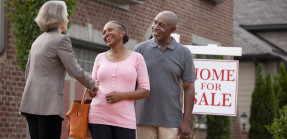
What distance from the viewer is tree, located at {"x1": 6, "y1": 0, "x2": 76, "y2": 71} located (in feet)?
28.9

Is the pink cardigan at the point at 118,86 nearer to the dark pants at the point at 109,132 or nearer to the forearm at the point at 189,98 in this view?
the dark pants at the point at 109,132

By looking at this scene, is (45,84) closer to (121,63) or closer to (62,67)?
(62,67)

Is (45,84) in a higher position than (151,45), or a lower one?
lower

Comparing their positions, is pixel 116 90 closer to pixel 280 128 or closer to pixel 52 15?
pixel 52 15

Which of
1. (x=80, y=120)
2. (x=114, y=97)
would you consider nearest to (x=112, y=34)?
(x=114, y=97)

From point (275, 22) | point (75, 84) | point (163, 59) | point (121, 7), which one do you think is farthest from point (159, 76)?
point (275, 22)

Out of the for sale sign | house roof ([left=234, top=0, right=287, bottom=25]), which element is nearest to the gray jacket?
the for sale sign

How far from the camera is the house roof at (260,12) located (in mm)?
24484

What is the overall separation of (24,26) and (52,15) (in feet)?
12.7

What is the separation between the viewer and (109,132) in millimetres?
5211

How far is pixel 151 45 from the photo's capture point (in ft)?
19.0

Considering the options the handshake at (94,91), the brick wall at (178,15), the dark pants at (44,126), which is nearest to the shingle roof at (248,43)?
the brick wall at (178,15)

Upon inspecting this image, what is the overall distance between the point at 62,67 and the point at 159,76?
922 millimetres

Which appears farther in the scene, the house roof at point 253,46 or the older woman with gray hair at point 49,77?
the house roof at point 253,46
